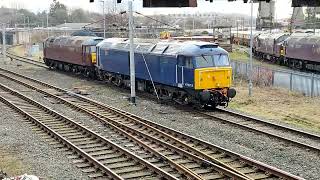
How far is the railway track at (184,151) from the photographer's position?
12125 millimetres

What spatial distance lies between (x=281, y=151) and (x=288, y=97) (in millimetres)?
13158

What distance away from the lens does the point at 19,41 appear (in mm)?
121438

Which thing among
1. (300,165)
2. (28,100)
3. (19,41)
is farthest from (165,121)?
(19,41)

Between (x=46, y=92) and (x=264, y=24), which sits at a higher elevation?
(x=264, y=24)

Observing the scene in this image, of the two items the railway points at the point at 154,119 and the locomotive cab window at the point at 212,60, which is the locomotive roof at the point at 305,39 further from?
the locomotive cab window at the point at 212,60

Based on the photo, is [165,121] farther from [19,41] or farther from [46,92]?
[19,41]

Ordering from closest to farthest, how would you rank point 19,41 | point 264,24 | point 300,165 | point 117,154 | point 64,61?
point 300,165, point 117,154, point 64,61, point 264,24, point 19,41

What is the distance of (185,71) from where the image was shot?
21.8m

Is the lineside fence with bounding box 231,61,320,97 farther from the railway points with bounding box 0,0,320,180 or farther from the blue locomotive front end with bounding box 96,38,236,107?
the blue locomotive front end with bounding box 96,38,236,107

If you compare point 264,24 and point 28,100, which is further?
point 264,24

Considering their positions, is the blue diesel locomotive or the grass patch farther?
the blue diesel locomotive

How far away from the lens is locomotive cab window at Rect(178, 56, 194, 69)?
21625 mm

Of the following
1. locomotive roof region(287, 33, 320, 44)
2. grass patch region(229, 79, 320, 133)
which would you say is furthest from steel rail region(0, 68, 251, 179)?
locomotive roof region(287, 33, 320, 44)

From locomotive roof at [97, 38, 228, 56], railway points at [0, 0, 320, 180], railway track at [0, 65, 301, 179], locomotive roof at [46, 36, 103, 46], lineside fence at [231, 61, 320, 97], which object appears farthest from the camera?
locomotive roof at [46, 36, 103, 46]
